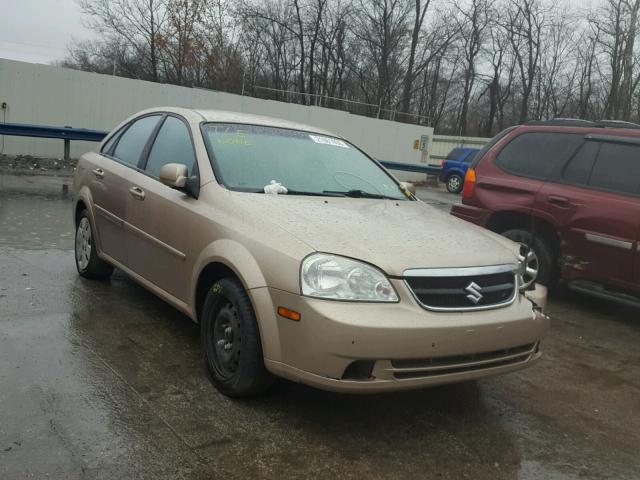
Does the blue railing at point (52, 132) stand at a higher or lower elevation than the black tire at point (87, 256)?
higher

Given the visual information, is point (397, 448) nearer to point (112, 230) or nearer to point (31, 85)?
point (112, 230)

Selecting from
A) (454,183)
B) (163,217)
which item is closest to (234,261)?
(163,217)

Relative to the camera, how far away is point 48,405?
3.02 meters

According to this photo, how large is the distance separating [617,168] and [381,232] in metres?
3.39

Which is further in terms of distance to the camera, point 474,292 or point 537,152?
point 537,152

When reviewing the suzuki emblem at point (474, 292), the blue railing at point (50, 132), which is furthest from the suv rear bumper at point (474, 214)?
the blue railing at point (50, 132)

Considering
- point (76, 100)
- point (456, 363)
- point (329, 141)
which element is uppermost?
point (76, 100)

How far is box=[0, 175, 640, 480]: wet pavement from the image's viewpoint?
2.66 metres

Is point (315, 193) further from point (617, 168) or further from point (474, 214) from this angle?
point (617, 168)

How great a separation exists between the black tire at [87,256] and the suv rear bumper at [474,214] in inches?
143

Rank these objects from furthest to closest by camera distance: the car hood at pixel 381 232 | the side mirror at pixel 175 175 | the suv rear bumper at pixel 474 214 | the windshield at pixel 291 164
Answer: the suv rear bumper at pixel 474 214 < the windshield at pixel 291 164 < the side mirror at pixel 175 175 < the car hood at pixel 381 232

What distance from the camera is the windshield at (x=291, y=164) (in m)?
3.78

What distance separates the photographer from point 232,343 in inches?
126

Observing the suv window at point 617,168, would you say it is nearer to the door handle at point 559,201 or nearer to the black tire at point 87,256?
the door handle at point 559,201
